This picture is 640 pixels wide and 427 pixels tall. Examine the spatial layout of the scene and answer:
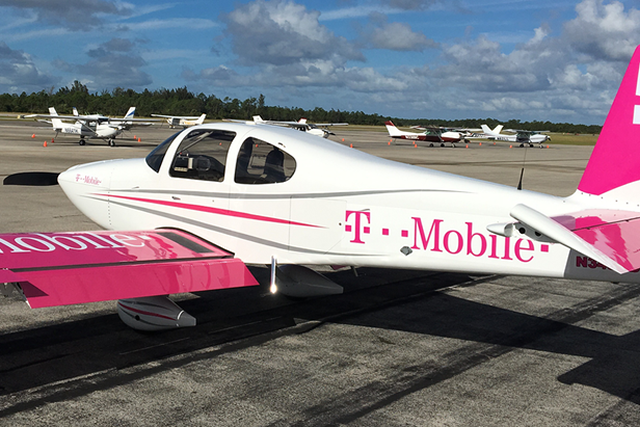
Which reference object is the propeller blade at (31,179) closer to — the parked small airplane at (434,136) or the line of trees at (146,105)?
the parked small airplane at (434,136)

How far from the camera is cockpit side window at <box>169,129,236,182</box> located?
6582mm

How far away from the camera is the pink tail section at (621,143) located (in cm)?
528

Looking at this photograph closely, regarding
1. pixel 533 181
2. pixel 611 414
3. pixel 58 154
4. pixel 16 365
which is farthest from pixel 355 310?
pixel 58 154

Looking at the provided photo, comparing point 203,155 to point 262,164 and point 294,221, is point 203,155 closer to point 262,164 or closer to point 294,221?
point 262,164

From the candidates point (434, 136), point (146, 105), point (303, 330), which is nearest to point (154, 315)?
point (303, 330)

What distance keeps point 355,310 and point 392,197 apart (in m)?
2.27

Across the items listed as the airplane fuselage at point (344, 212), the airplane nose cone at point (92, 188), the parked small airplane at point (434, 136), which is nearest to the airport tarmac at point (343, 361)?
the airplane fuselage at point (344, 212)

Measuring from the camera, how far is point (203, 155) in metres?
6.73

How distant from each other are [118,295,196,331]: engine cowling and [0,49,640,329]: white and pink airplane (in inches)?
0.5

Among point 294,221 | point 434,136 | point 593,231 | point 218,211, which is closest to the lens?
point 593,231

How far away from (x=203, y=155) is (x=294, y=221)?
1.47 metres

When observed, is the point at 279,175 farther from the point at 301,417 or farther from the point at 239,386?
the point at 301,417

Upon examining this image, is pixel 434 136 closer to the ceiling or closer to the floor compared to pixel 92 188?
closer to the ceiling

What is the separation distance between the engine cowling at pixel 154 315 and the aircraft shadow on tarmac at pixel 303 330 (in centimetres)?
15
